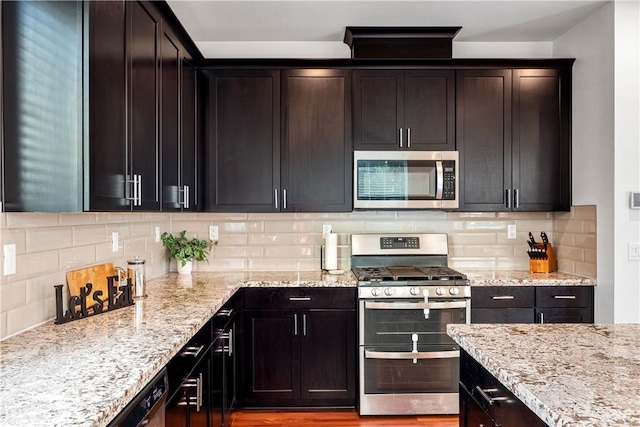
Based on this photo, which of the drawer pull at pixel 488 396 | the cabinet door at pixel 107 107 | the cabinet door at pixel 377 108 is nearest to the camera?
the drawer pull at pixel 488 396

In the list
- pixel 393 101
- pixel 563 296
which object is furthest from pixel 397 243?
pixel 563 296

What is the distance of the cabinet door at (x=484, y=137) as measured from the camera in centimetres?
Answer: 342

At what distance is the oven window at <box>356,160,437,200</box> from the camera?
338cm

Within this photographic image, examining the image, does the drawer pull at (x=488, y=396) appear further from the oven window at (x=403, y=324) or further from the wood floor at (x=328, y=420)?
the wood floor at (x=328, y=420)

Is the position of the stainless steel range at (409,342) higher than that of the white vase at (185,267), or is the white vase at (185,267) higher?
the white vase at (185,267)

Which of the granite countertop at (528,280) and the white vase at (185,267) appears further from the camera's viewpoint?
the white vase at (185,267)

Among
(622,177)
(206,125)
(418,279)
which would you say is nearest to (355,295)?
(418,279)

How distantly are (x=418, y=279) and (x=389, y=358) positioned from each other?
544 millimetres

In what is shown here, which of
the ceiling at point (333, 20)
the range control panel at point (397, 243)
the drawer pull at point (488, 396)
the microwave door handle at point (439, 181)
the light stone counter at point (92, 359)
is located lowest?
the drawer pull at point (488, 396)

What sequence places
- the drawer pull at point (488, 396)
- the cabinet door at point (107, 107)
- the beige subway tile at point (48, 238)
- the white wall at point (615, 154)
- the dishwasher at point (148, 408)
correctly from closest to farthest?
1. the dishwasher at point (148, 408)
2. the drawer pull at point (488, 396)
3. the cabinet door at point (107, 107)
4. the beige subway tile at point (48, 238)
5. the white wall at point (615, 154)

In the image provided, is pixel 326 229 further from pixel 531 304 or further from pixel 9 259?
pixel 9 259

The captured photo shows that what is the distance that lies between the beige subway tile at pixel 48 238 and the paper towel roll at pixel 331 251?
1797mm

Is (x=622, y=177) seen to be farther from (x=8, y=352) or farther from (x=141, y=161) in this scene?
(x=8, y=352)

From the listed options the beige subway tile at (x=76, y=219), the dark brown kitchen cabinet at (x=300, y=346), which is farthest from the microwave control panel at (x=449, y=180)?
the beige subway tile at (x=76, y=219)
